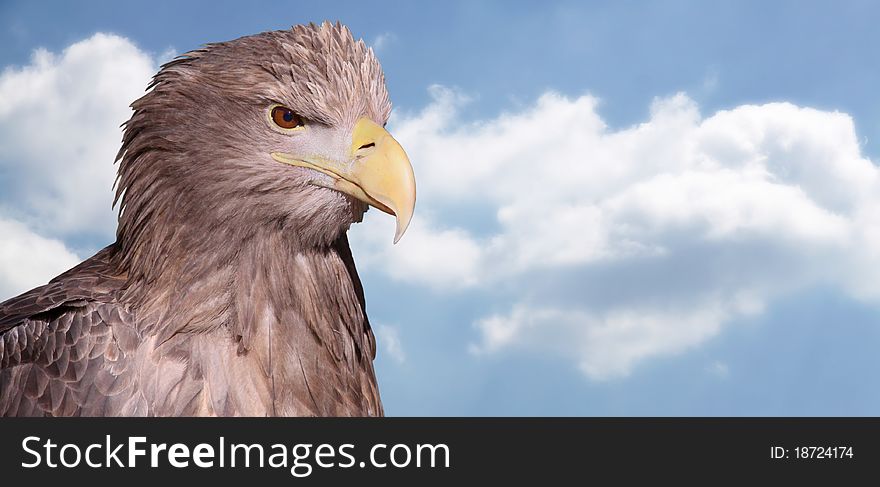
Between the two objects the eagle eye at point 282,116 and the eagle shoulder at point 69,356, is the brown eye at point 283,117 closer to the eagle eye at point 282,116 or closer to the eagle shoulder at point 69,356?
the eagle eye at point 282,116

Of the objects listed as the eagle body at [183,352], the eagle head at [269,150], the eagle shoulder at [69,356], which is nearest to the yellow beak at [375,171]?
the eagle head at [269,150]

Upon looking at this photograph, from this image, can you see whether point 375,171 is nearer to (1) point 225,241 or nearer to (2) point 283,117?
(2) point 283,117

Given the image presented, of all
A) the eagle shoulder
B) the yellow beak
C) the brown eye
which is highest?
the brown eye

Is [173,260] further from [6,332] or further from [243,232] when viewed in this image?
[6,332]

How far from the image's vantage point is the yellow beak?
15.3ft

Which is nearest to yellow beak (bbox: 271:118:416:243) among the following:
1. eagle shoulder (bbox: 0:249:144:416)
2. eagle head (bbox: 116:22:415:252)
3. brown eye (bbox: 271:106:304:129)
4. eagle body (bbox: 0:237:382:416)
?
eagle head (bbox: 116:22:415:252)

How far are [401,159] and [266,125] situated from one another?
73 cm

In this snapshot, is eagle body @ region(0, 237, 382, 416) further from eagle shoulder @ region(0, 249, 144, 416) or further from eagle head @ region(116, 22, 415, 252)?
eagle head @ region(116, 22, 415, 252)

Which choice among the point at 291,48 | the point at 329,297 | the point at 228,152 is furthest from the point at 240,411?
the point at 291,48

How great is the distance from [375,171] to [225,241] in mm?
880

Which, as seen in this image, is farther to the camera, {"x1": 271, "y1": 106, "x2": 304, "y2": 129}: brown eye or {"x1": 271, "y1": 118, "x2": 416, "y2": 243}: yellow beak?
{"x1": 271, "y1": 106, "x2": 304, "y2": 129}: brown eye

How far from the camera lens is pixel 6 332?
5.03 metres

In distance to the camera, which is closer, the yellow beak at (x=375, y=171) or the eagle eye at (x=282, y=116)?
the yellow beak at (x=375, y=171)

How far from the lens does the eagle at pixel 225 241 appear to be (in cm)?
474
